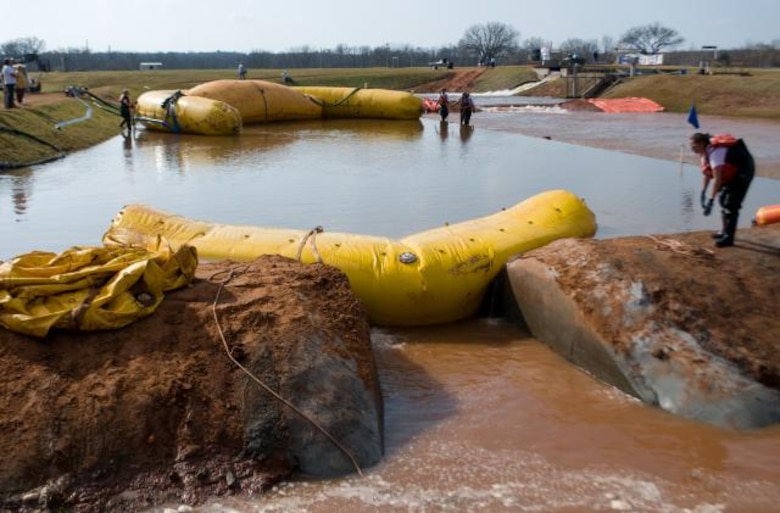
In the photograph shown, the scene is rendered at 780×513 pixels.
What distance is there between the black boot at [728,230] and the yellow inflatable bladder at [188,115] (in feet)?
60.0

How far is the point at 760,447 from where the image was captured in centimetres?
571

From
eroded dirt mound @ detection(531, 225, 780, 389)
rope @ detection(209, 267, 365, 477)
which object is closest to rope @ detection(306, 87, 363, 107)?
eroded dirt mound @ detection(531, 225, 780, 389)

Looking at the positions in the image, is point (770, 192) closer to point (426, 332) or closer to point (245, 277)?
point (426, 332)

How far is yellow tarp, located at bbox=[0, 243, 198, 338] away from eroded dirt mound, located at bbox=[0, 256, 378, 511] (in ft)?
0.38

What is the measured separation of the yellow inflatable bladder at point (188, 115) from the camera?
2375cm

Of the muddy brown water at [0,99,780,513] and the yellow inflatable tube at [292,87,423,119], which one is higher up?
the yellow inflatable tube at [292,87,423,119]

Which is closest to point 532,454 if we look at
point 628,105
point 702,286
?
point 702,286

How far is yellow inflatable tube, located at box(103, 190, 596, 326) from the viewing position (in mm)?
7887

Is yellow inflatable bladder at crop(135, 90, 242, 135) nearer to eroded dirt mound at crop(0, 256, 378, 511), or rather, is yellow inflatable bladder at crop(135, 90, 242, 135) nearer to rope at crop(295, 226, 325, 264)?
rope at crop(295, 226, 325, 264)

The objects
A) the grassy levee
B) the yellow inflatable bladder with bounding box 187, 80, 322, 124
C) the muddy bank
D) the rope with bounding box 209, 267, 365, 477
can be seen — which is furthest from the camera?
the yellow inflatable bladder with bounding box 187, 80, 322, 124

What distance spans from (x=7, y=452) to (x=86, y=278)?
1.37 m

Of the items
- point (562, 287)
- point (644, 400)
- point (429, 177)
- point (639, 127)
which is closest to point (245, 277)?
Result: point (562, 287)

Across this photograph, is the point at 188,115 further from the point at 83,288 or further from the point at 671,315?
the point at 671,315

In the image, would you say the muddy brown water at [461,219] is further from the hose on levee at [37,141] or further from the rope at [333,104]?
the rope at [333,104]
